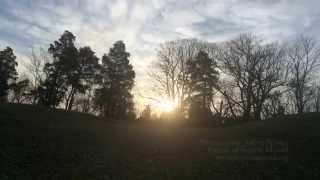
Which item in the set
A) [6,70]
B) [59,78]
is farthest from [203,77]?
[6,70]

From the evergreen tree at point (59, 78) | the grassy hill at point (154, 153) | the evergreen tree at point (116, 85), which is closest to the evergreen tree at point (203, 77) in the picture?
the evergreen tree at point (116, 85)

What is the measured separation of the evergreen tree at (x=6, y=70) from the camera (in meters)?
49.0

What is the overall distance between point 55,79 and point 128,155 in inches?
1266

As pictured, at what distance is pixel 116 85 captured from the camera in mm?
46469

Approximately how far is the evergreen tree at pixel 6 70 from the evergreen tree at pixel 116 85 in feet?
42.4

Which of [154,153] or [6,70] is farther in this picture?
[6,70]

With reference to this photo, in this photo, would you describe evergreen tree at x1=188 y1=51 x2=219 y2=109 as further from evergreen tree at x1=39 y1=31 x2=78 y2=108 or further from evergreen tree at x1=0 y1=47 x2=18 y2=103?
evergreen tree at x1=0 y1=47 x2=18 y2=103

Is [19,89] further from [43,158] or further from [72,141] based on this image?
[43,158]

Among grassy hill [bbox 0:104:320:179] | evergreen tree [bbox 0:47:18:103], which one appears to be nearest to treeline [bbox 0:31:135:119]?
evergreen tree [bbox 0:47:18:103]

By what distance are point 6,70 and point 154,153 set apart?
129 feet

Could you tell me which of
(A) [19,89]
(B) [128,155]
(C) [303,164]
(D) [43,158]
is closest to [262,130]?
(C) [303,164]

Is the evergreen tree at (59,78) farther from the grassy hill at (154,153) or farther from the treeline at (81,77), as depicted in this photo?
the grassy hill at (154,153)

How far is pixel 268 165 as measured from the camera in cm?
1435

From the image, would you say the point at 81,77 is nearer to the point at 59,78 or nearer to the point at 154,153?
the point at 59,78
